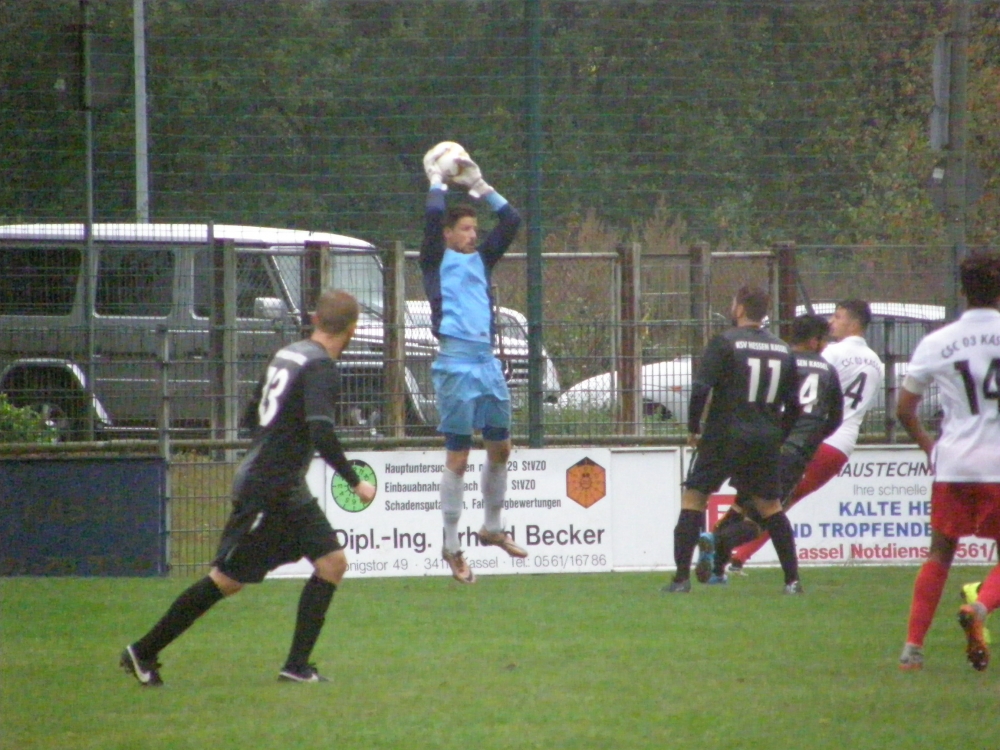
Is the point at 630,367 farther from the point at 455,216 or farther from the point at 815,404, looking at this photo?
the point at 455,216

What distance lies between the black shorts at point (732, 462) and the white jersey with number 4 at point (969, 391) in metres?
3.00

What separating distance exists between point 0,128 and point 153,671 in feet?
22.7

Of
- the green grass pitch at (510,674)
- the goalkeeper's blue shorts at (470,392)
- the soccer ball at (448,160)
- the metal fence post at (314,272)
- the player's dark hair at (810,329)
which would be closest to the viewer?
the green grass pitch at (510,674)

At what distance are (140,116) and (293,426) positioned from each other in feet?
21.8

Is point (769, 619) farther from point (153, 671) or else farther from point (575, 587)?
point (153, 671)

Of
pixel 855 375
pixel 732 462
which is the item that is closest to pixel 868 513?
pixel 855 375

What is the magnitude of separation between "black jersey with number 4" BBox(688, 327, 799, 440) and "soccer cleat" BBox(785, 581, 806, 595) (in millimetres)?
993

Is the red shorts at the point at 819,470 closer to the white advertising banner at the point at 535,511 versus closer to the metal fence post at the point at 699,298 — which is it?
the white advertising banner at the point at 535,511

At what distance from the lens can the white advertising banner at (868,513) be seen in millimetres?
11641

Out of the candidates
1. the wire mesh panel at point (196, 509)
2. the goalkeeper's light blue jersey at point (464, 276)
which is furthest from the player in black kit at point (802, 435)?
the wire mesh panel at point (196, 509)

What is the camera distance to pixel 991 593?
652 centimetres

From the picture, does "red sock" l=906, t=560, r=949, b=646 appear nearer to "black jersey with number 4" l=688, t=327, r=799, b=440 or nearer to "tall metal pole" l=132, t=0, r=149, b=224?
"black jersey with number 4" l=688, t=327, r=799, b=440

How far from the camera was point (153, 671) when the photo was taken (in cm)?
633

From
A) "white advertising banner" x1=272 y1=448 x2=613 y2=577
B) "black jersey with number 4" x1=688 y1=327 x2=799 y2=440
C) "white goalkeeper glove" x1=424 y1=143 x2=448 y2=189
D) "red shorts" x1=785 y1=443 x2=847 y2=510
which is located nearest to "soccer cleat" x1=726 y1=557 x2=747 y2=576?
"red shorts" x1=785 y1=443 x2=847 y2=510
